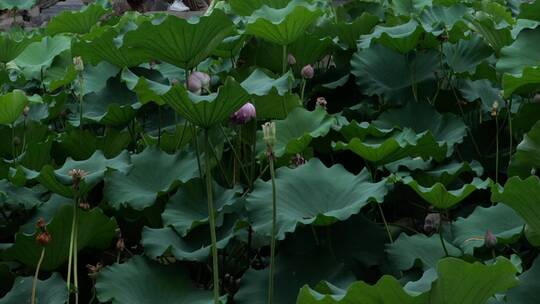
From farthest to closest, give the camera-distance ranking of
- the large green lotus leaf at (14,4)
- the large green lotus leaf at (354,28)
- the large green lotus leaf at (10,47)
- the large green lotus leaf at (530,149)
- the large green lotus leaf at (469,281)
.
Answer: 1. the large green lotus leaf at (14,4)
2. the large green lotus leaf at (10,47)
3. the large green lotus leaf at (354,28)
4. the large green lotus leaf at (530,149)
5. the large green lotus leaf at (469,281)

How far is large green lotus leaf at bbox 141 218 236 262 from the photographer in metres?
1.23

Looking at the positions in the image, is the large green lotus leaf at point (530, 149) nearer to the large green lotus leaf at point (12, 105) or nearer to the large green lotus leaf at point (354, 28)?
the large green lotus leaf at point (354, 28)

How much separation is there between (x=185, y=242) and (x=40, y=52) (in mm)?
965

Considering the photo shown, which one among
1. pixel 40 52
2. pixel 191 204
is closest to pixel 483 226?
pixel 191 204

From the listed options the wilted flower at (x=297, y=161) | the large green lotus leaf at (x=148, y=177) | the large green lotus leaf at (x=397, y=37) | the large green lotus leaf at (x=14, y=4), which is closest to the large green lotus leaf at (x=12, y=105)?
the large green lotus leaf at (x=148, y=177)

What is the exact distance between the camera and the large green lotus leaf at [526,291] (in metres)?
1.03

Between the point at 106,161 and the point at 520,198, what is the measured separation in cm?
65

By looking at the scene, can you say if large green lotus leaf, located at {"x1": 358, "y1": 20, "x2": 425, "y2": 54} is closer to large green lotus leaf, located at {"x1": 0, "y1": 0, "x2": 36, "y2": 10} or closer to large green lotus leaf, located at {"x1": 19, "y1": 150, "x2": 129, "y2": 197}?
large green lotus leaf, located at {"x1": 19, "y1": 150, "x2": 129, "y2": 197}

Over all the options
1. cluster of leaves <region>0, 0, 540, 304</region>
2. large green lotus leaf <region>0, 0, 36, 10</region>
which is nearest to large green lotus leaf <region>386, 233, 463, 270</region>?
cluster of leaves <region>0, 0, 540, 304</region>

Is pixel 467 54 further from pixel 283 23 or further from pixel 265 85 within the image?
pixel 265 85

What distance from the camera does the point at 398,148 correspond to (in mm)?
1306

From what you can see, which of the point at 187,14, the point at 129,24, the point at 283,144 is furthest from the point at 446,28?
the point at 187,14

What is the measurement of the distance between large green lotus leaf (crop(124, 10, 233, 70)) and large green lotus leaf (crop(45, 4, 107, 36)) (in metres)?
1.06

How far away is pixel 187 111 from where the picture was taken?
45.4 inches
